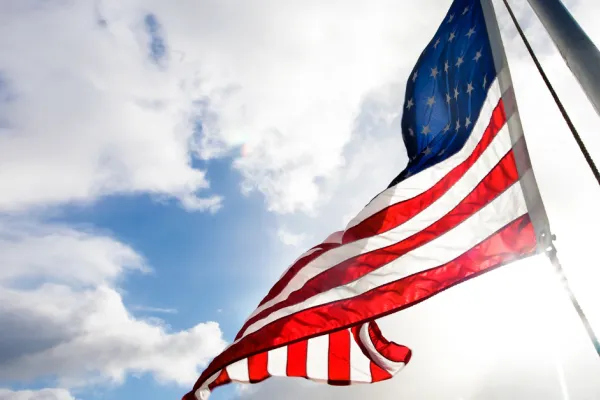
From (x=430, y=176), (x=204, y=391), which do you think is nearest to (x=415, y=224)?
(x=430, y=176)

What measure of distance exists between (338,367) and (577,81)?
670 cm

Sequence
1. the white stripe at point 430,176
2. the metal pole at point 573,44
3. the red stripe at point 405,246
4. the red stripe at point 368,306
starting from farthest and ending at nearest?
the white stripe at point 430,176 < the red stripe at point 405,246 < the red stripe at point 368,306 < the metal pole at point 573,44

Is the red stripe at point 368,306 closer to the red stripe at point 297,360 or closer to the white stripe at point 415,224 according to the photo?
the white stripe at point 415,224

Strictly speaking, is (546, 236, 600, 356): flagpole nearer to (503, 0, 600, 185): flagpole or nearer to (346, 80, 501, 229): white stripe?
(503, 0, 600, 185): flagpole

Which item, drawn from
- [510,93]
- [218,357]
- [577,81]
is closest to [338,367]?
[218,357]

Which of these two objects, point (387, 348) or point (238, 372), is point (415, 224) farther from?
point (238, 372)

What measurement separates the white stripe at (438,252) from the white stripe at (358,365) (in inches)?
87.3

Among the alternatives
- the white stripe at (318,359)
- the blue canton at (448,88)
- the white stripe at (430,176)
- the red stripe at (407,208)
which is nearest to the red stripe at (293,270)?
the red stripe at (407,208)

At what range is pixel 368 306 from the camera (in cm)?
751

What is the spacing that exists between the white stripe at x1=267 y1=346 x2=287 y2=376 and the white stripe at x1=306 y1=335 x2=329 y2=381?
1.48 feet

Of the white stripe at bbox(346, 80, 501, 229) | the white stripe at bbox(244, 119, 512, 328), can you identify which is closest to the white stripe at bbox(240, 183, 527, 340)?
the white stripe at bbox(244, 119, 512, 328)

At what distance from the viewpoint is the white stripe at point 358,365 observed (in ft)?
30.7

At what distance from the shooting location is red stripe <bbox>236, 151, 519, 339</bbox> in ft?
23.0

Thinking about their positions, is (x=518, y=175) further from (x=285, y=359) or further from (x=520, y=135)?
(x=285, y=359)
